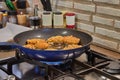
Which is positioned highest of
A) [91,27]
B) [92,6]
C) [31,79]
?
[92,6]

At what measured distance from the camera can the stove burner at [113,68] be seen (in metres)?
0.90

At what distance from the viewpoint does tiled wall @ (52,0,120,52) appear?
1.16 metres

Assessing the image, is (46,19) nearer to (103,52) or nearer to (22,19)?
(22,19)

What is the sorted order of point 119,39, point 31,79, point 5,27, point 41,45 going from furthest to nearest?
point 5,27, point 119,39, point 41,45, point 31,79

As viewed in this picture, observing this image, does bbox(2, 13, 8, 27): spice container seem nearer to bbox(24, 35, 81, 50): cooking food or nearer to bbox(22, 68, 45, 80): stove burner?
bbox(24, 35, 81, 50): cooking food

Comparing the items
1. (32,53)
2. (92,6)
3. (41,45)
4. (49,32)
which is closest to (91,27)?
(92,6)

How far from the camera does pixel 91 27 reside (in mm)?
1292

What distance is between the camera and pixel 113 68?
35.8 inches

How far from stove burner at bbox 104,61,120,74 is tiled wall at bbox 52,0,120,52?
252 mm

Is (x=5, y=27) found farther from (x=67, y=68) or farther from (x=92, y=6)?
(x=67, y=68)

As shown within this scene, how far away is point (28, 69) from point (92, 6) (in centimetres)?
54

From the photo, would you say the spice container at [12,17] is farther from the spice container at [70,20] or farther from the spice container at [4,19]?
the spice container at [70,20]

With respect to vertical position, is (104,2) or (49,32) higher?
(104,2)

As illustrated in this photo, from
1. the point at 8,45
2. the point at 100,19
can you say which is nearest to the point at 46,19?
the point at 100,19
